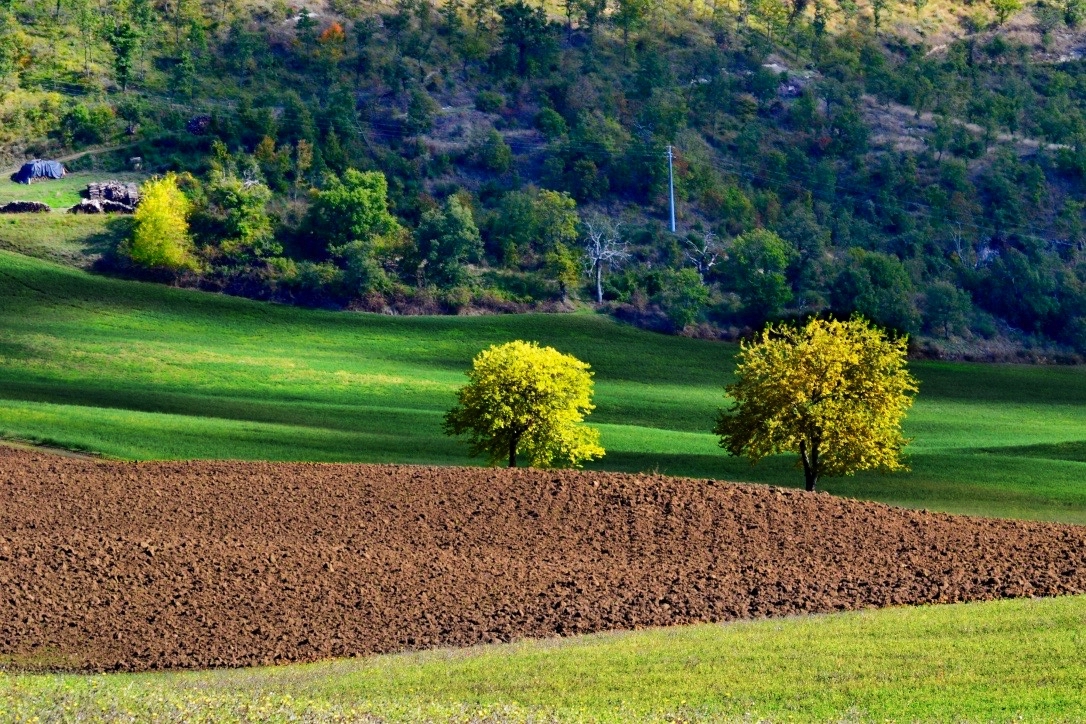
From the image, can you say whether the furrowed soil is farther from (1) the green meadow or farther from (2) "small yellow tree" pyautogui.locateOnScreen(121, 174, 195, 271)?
(2) "small yellow tree" pyautogui.locateOnScreen(121, 174, 195, 271)

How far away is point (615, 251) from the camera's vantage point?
118938 millimetres

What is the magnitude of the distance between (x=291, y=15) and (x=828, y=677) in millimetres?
122722

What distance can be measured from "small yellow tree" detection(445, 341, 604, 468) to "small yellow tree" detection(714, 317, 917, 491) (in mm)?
6598

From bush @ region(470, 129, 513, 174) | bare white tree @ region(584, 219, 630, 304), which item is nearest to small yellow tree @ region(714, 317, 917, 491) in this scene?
bare white tree @ region(584, 219, 630, 304)

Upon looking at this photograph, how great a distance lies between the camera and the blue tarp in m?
121

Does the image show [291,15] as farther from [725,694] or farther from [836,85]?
[725,694]

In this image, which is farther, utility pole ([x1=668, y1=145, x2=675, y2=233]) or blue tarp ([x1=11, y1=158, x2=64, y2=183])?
utility pole ([x1=668, y1=145, x2=675, y2=233])

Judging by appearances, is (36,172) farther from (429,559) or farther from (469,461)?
(429,559)

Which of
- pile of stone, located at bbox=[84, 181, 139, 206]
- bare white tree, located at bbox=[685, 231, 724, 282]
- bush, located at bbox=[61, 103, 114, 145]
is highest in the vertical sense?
bush, located at bbox=[61, 103, 114, 145]

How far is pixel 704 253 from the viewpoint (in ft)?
400

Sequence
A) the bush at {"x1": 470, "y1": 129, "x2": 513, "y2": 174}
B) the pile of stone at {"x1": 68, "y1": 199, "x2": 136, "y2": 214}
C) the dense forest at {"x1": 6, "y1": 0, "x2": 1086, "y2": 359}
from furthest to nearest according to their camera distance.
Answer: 1. the bush at {"x1": 470, "y1": 129, "x2": 513, "y2": 174}
2. the pile of stone at {"x1": 68, "y1": 199, "x2": 136, "y2": 214}
3. the dense forest at {"x1": 6, "y1": 0, "x2": 1086, "y2": 359}

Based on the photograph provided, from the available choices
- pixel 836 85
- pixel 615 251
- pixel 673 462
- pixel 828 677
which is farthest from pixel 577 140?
pixel 828 677

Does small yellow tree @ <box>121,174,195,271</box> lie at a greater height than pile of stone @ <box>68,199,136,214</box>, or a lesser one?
lesser

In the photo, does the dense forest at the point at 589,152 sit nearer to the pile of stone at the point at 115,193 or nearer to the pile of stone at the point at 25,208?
the pile of stone at the point at 115,193
